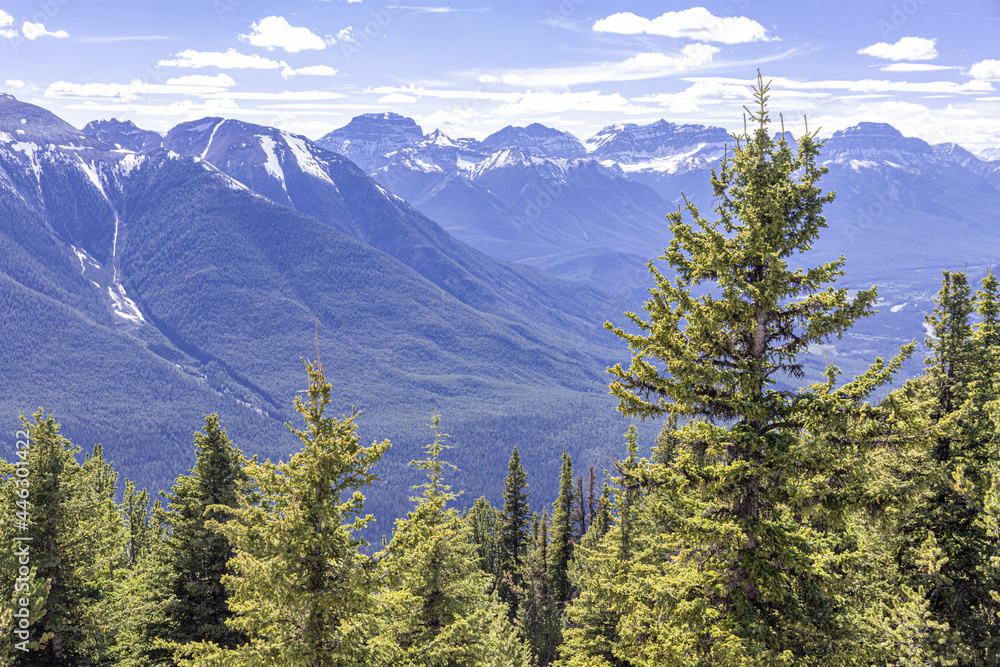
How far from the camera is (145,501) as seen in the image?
6016 cm

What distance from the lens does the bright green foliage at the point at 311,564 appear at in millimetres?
12906

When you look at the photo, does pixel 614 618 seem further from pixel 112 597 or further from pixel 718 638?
pixel 112 597

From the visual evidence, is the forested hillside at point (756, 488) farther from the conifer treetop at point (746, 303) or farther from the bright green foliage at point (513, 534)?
the bright green foliage at point (513, 534)

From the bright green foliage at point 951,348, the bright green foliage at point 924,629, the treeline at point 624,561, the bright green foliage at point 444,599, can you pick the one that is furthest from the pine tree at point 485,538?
the bright green foliage at point 951,348

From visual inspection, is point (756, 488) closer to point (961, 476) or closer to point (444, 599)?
point (961, 476)

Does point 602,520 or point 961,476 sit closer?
point 961,476

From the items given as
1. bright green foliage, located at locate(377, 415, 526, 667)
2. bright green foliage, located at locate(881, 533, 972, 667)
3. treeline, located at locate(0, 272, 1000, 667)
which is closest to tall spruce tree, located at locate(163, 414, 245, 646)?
treeline, located at locate(0, 272, 1000, 667)

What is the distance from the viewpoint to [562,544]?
6016 centimetres

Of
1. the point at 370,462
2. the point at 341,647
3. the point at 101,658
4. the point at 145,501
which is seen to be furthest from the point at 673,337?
the point at 145,501

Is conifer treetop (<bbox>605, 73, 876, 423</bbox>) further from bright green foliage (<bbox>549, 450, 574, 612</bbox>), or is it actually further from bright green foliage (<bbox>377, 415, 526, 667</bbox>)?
bright green foliage (<bbox>549, 450, 574, 612</bbox>)

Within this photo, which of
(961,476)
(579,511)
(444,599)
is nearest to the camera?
(961,476)

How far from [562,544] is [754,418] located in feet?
171

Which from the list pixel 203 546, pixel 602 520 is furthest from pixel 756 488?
pixel 602 520

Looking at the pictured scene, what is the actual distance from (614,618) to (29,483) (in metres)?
25.0
